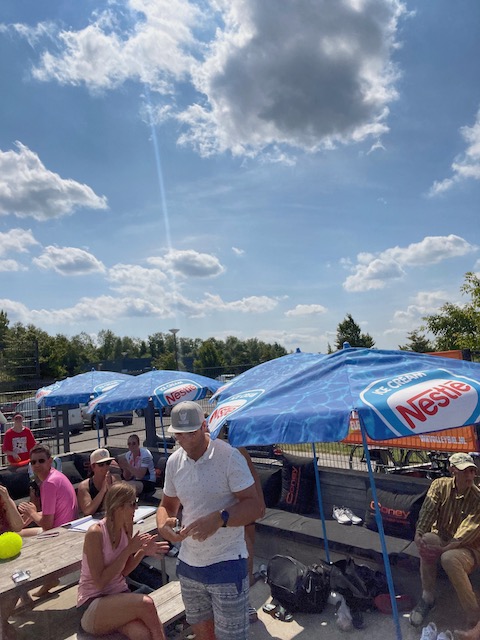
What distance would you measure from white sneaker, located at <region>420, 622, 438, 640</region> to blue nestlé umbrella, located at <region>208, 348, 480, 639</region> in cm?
34

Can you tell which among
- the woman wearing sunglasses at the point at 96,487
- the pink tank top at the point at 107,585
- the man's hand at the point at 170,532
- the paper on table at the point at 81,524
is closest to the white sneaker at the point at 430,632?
the man's hand at the point at 170,532

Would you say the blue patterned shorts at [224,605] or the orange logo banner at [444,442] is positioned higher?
the orange logo banner at [444,442]

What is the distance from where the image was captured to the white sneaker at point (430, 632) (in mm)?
3621

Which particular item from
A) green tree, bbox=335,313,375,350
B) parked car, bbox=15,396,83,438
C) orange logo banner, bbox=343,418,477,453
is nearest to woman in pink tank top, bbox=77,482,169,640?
orange logo banner, bbox=343,418,477,453

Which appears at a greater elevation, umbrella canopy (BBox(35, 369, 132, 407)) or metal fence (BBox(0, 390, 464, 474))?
umbrella canopy (BBox(35, 369, 132, 407))

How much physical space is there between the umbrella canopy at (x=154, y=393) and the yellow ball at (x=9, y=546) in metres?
3.60

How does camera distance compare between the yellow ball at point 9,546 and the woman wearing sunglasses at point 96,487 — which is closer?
the yellow ball at point 9,546

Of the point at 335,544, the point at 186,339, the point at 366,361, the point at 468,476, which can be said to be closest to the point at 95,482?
the point at 335,544

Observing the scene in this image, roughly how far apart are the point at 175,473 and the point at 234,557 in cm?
63

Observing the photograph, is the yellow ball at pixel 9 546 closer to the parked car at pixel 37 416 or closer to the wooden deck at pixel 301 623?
the wooden deck at pixel 301 623

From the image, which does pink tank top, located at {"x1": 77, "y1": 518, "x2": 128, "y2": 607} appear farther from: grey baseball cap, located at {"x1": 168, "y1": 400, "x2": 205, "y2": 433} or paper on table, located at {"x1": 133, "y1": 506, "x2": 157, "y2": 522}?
paper on table, located at {"x1": 133, "y1": 506, "x2": 157, "y2": 522}

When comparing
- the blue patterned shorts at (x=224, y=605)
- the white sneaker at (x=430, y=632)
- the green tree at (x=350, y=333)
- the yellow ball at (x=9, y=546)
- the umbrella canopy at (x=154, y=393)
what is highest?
the green tree at (x=350, y=333)

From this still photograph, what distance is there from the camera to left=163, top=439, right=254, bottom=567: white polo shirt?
108 inches

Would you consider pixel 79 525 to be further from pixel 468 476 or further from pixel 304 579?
pixel 468 476
